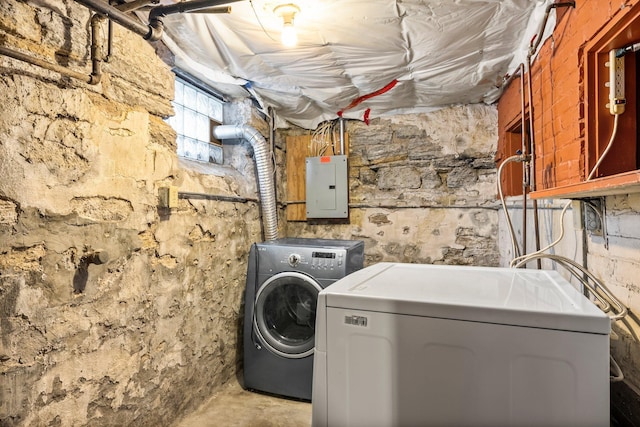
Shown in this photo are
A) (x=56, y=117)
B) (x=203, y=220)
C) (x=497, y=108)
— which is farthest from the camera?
(x=497, y=108)

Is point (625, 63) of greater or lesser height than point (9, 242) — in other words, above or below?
above

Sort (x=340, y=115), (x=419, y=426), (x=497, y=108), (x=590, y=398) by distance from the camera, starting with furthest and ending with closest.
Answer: (x=340, y=115) → (x=497, y=108) → (x=419, y=426) → (x=590, y=398)

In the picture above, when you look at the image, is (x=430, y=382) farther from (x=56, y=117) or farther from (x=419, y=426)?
(x=56, y=117)

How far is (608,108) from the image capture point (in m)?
1.23

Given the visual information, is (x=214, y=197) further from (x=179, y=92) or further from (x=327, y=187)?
(x=327, y=187)

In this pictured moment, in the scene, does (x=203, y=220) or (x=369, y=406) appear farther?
(x=203, y=220)

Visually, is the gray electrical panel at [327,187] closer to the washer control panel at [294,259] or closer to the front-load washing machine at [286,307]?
the front-load washing machine at [286,307]

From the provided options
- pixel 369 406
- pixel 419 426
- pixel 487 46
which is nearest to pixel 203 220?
pixel 369 406

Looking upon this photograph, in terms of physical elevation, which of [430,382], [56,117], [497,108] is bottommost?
[430,382]

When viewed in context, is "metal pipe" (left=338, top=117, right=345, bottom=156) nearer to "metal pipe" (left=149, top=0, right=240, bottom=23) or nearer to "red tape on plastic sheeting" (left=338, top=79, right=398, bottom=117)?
"red tape on plastic sheeting" (left=338, top=79, right=398, bottom=117)

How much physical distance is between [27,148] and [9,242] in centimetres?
33

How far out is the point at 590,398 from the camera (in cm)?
81

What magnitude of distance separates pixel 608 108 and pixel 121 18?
1858mm

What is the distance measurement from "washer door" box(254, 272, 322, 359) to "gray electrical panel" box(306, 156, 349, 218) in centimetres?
96
